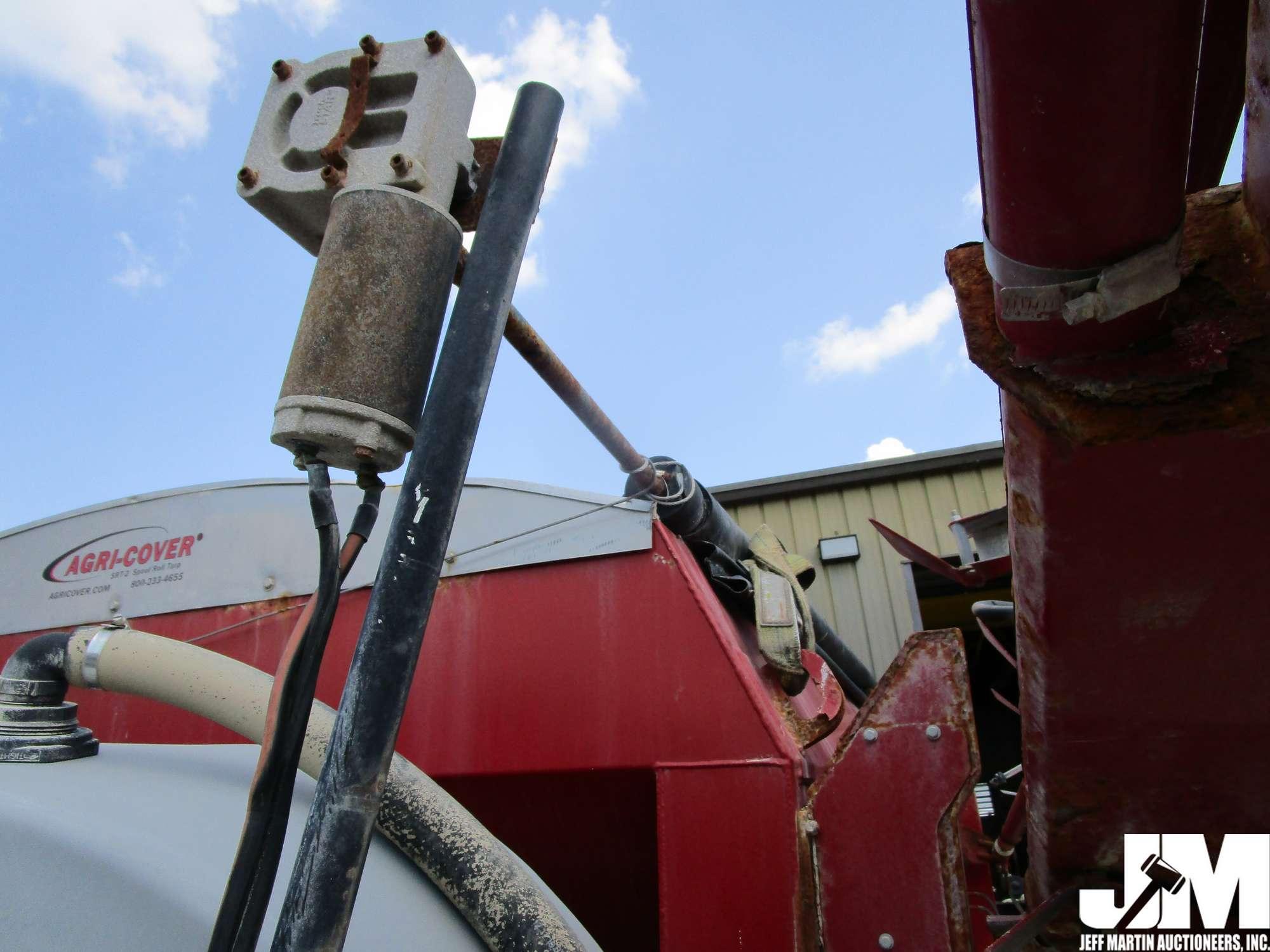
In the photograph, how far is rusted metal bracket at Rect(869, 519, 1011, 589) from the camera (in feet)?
7.06

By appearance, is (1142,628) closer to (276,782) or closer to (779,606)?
(276,782)

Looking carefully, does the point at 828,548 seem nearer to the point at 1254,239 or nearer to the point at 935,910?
the point at 935,910

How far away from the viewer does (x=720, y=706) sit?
178cm

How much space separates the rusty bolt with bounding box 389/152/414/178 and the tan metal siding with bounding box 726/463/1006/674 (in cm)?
521

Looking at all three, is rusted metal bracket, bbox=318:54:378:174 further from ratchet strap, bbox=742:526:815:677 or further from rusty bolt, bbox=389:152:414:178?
ratchet strap, bbox=742:526:815:677

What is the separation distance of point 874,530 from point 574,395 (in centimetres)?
497

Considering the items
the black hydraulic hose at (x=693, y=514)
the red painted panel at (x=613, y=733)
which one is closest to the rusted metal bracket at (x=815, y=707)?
the red painted panel at (x=613, y=733)

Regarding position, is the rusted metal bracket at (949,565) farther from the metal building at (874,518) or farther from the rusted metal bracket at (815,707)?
the metal building at (874,518)

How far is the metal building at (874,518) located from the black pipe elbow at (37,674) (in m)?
5.04

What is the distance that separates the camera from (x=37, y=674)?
1222 millimetres

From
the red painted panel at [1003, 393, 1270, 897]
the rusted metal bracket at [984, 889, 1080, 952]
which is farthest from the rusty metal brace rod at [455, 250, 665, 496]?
the rusted metal bracket at [984, 889, 1080, 952]

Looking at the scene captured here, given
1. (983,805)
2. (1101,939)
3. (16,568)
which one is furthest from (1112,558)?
(983,805)

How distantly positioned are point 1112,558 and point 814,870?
0.98 metres

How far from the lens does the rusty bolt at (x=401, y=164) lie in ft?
3.04
